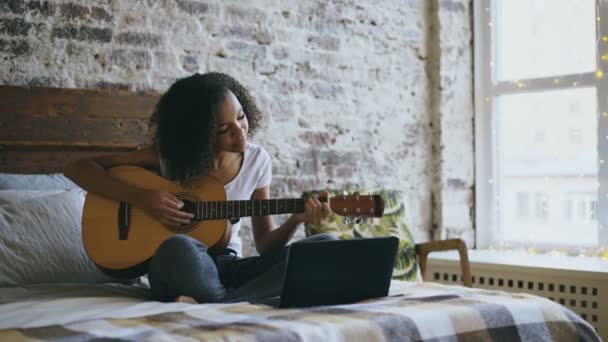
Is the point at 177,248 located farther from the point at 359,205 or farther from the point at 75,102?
the point at 75,102

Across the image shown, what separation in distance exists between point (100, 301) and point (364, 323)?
85cm

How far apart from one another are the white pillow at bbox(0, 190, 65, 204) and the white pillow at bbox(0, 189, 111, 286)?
4 centimetres

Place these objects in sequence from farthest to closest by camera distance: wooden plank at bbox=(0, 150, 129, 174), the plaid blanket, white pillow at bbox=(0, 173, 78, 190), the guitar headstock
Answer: wooden plank at bbox=(0, 150, 129, 174) → white pillow at bbox=(0, 173, 78, 190) → the guitar headstock → the plaid blanket

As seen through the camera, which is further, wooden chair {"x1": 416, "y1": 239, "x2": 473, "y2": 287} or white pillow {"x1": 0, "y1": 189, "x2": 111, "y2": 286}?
wooden chair {"x1": 416, "y1": 239, "x2": 473, "y2": 287}

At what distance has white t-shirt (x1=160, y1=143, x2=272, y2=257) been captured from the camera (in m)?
2.74

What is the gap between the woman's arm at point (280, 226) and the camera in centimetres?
246

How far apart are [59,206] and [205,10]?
150 cm

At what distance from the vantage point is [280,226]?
2699 millimetres

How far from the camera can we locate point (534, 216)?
14.9ft

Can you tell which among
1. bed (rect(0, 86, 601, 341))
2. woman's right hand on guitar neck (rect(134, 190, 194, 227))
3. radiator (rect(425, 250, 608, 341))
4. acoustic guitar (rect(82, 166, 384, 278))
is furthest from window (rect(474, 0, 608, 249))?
woman's right hand on guitar neck (rect(134, 190, 194, 227))

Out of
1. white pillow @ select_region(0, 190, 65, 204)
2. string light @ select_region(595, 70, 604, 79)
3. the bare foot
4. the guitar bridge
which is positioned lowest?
the bare foot

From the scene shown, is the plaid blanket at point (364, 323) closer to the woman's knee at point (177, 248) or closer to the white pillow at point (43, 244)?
the woman's knee at point (177, 248)

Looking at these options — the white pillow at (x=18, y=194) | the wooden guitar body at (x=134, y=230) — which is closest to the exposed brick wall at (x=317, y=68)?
the white pillow at (x=18, y=194)

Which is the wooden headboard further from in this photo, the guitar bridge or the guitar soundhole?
the guitar soundhole
